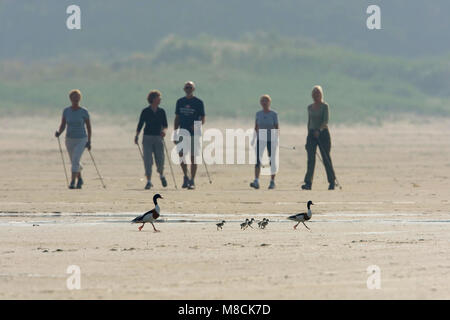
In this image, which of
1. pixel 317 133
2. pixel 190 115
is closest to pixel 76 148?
pixel 190 115

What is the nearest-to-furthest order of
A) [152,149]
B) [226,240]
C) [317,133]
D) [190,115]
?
[226,240], [190,115], [317,133], [152,149]

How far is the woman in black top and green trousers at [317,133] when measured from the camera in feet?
65.8

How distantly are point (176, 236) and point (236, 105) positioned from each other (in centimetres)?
5471

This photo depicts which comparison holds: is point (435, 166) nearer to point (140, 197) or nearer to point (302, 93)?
point (140, 197)

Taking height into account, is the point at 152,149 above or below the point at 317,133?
below

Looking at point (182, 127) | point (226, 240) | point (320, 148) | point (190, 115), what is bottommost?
point (226, 240)

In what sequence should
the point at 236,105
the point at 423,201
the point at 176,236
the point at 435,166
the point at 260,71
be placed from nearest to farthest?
the point at 176,236 < the point at 423,201 < the point at 435,166 < the point at 236,105 < the point at 260,71

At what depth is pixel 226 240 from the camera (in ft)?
42.3

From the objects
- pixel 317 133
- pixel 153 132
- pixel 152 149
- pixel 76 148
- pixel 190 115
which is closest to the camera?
pixel 76 148

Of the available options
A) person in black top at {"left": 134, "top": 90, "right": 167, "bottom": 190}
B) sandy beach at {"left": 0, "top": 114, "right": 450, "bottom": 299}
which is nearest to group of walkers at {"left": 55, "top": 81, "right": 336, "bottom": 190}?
person in black top at {"left": 134, "top": 90, "right": 167, "bottom": 190}

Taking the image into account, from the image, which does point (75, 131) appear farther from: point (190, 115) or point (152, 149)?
point (190, 115)

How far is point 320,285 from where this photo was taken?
32.9 feet

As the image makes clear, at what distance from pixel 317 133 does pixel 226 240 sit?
7466 millimetres
